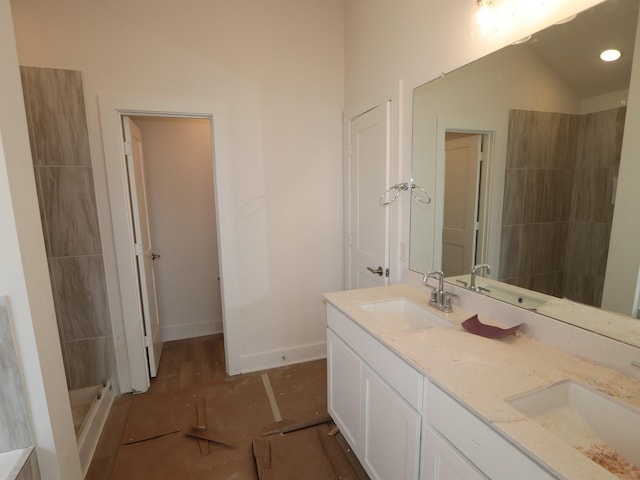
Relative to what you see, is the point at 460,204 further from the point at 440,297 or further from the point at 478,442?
the point at 478,442

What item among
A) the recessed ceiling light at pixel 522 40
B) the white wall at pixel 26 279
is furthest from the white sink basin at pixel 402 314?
the white wall at pixel 26 279

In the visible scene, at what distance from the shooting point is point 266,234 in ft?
8.46

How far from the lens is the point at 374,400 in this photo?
4.66ft

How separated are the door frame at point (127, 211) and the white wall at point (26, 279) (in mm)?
994

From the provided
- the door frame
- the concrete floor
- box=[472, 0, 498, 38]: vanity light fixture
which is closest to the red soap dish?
the concrete floor

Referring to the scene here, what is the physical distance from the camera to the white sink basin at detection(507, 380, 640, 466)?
0.84m

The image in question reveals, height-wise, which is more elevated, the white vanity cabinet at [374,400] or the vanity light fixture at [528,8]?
the vanity light fixture at [528,8]

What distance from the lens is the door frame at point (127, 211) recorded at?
2.15 metres

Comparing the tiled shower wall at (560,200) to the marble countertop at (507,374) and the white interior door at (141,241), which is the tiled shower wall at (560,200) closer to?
the marble countertop at (507,374)

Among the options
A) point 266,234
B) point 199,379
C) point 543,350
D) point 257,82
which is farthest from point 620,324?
point 199,379

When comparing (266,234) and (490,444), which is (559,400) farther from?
(266,234)

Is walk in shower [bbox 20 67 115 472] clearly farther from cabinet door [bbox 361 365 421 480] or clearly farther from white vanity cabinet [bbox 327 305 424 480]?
cabinet door [bbox 361 365 421 480]

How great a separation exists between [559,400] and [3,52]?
2.18 m

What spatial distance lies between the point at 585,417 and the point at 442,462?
45 centimetres
